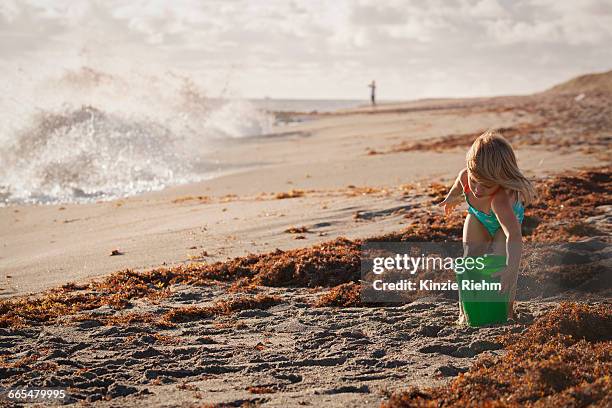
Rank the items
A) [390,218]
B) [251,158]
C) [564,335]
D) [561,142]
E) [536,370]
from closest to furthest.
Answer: [536,370]
[564,335]
[390,218]
[561,142]
[251,158]

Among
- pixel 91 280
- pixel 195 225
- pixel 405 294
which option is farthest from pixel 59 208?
pixel 405 294

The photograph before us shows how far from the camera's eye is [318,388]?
11.3 ft

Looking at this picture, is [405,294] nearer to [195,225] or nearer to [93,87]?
[195,225]

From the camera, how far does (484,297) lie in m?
4.17

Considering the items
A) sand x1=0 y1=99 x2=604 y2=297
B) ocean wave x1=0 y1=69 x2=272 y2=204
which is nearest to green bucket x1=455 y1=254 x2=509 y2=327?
sand x1=0 y1=99 x2=604 y2=297

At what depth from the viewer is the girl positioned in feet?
13.0

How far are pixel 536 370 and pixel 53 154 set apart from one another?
13.4 metres

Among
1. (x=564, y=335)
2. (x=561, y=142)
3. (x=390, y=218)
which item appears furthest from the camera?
(x=561, y=142)

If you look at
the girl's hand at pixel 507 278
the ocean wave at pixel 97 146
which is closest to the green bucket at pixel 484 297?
the girl's hand at pixel 507 278

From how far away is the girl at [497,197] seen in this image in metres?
3.96

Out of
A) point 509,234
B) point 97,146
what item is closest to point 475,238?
point 509,234

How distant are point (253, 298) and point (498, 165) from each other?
2096 mm

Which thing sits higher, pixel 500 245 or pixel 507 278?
pixel 500 245

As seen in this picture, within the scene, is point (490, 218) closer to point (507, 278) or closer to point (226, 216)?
point (507, 278)
